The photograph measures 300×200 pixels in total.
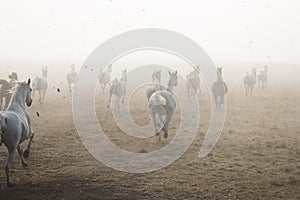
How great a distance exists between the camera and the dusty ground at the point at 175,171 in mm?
7355

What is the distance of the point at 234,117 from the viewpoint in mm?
17203

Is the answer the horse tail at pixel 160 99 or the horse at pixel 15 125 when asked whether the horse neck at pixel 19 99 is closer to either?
the horse at pixel 15 125

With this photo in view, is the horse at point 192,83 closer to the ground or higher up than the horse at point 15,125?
higher up

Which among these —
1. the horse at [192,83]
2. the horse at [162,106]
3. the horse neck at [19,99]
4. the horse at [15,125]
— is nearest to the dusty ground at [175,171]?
the horse at [162,106]

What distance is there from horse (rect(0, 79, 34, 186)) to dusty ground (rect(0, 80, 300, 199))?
2.41 feet

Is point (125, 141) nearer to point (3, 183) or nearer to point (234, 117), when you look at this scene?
point (3, 183)

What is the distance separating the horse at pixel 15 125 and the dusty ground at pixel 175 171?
74 cm

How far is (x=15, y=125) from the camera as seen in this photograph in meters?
7.67

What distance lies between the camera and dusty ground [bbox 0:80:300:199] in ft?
24.1

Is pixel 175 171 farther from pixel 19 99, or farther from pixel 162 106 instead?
pixel 19 99

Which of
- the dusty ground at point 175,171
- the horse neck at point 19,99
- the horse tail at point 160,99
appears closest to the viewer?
the dusty ground at point 175,171

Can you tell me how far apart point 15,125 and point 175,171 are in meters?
4.00

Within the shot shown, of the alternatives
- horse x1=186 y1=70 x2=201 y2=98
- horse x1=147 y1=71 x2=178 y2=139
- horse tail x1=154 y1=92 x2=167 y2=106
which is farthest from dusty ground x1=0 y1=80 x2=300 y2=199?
horse x1=186 y1=70 x2=201 y2=98

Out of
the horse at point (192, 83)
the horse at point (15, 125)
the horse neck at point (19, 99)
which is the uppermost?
the horse at point (192, 83)
